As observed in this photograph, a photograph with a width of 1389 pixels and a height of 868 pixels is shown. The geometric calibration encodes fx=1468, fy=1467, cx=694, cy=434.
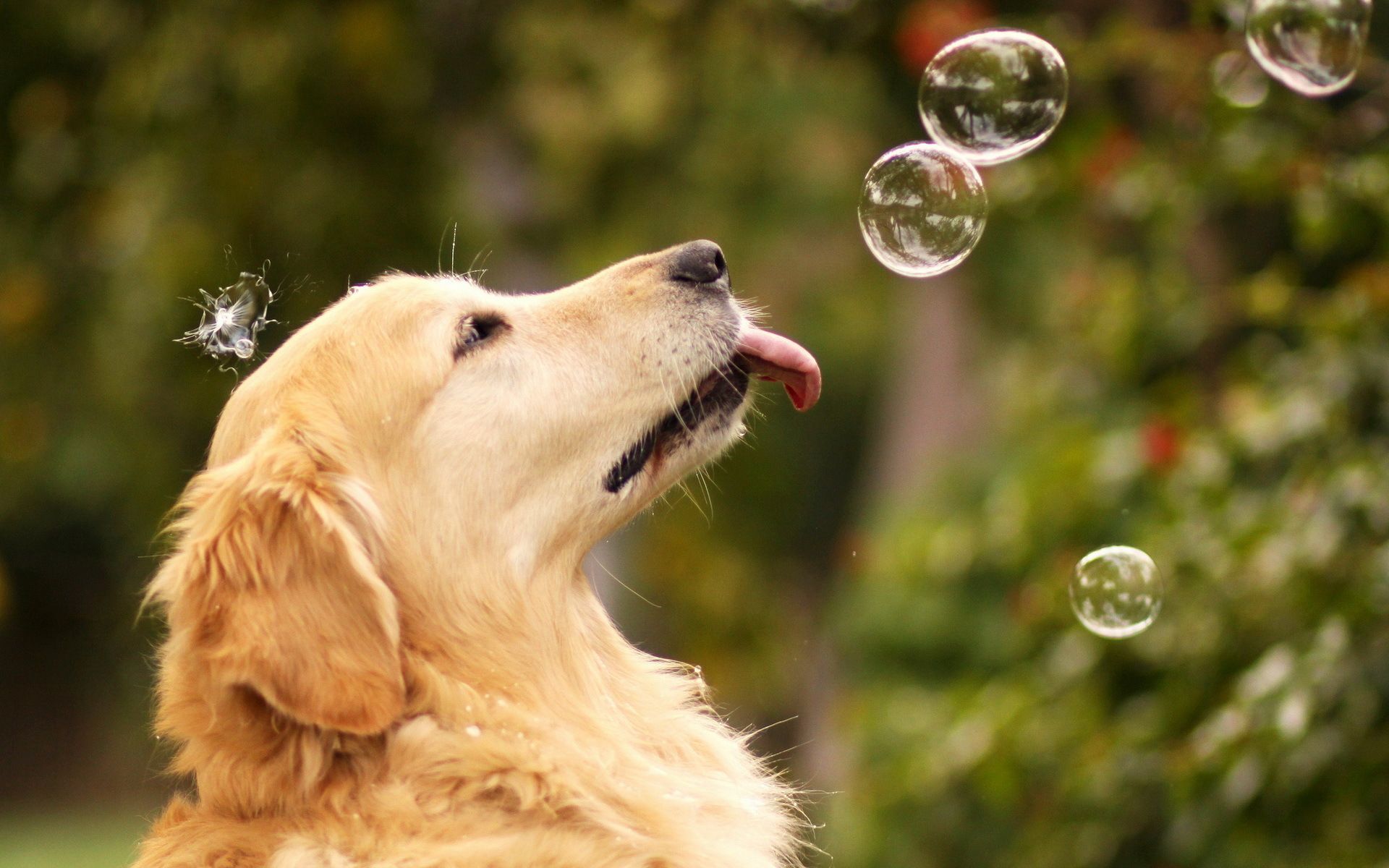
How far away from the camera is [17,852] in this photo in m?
12.3

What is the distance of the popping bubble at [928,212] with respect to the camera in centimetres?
364

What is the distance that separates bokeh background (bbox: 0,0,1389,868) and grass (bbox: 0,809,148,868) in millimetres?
129

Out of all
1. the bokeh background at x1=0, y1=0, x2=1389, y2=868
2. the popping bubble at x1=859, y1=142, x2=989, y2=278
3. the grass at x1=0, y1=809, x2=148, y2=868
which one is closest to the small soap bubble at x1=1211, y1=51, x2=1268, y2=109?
the bokeh background at x1=0, y1=0, x2=1389, y2=868

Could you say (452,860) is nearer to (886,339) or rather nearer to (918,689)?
(918,689)

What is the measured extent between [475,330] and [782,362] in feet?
2.29

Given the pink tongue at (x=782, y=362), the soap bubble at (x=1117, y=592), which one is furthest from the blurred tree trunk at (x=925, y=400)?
the pink tongue at (x=782, y=362)

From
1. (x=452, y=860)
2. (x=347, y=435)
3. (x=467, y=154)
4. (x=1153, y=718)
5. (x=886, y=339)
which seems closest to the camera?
(x=452, y=860)

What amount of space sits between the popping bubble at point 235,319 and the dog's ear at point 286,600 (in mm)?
511

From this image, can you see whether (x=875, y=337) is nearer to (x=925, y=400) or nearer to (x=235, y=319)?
(x=925, y=400)

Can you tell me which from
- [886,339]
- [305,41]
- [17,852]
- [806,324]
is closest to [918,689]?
[305,41]

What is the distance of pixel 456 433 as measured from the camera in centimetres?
313

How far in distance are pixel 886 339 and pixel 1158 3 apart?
1429 centimetres

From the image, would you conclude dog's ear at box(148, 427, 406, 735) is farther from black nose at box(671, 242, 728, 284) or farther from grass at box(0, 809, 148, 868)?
grass at box(0, 809, 148, 868)

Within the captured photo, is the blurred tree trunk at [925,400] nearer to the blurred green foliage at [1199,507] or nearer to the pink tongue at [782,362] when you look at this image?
the blurred green foliage at [1199,507]
